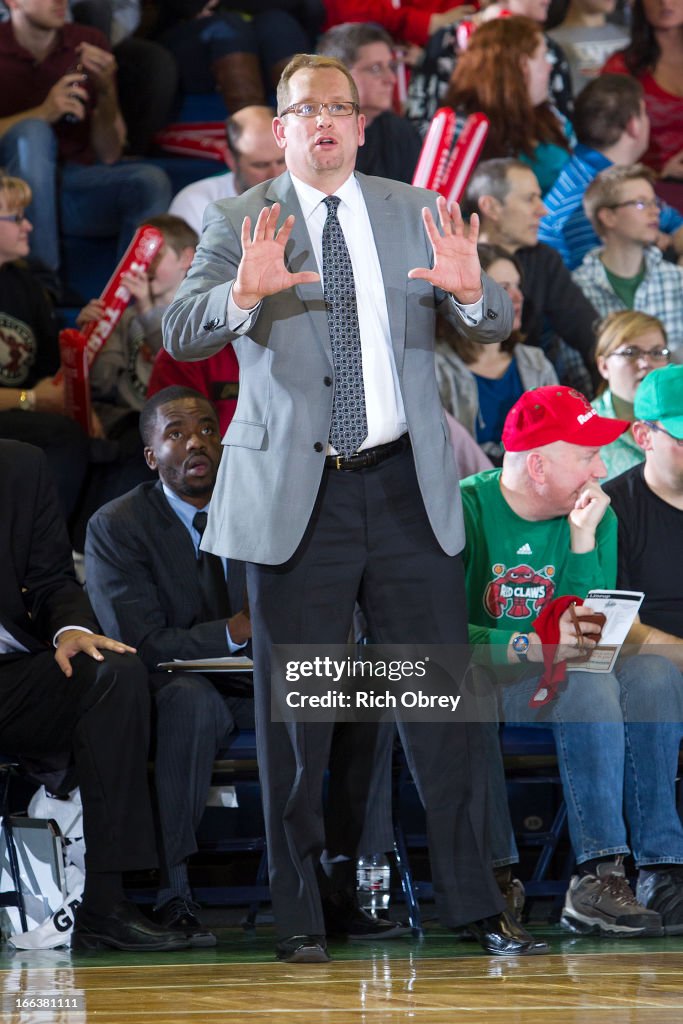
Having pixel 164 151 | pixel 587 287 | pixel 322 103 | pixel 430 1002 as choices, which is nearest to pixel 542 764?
pixel 430 1002

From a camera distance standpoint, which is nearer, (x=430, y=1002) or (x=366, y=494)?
(x=430, y=1002)

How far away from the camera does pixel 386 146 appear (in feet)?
18.4

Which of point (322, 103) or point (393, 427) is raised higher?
point (322, 103)

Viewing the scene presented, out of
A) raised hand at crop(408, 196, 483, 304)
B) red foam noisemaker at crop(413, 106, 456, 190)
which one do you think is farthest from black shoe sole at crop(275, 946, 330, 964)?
red foam noisemaker at crop(413, 106, 456, 190)

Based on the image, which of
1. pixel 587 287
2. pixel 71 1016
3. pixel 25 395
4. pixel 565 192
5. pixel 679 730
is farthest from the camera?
pixel 565 192

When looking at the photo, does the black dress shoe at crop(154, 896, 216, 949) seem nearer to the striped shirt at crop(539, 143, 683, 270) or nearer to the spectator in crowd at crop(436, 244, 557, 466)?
the spectator in crowd at crop(436, 244, 557, 466)

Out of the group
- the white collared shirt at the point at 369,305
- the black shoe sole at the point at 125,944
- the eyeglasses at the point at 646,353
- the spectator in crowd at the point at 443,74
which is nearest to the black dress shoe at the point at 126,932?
the black shoe sole at the point at 125,944

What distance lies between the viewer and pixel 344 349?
2896mm

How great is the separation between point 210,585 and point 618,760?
1097 mm

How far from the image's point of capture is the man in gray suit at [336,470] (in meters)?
2.81

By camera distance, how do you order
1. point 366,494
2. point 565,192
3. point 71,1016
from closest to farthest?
point 71,1016, point 366,494, point 565,192

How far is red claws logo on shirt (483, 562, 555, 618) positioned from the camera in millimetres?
3463

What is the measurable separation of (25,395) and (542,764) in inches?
76.5

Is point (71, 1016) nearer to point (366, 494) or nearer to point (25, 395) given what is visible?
point (366, 494)
